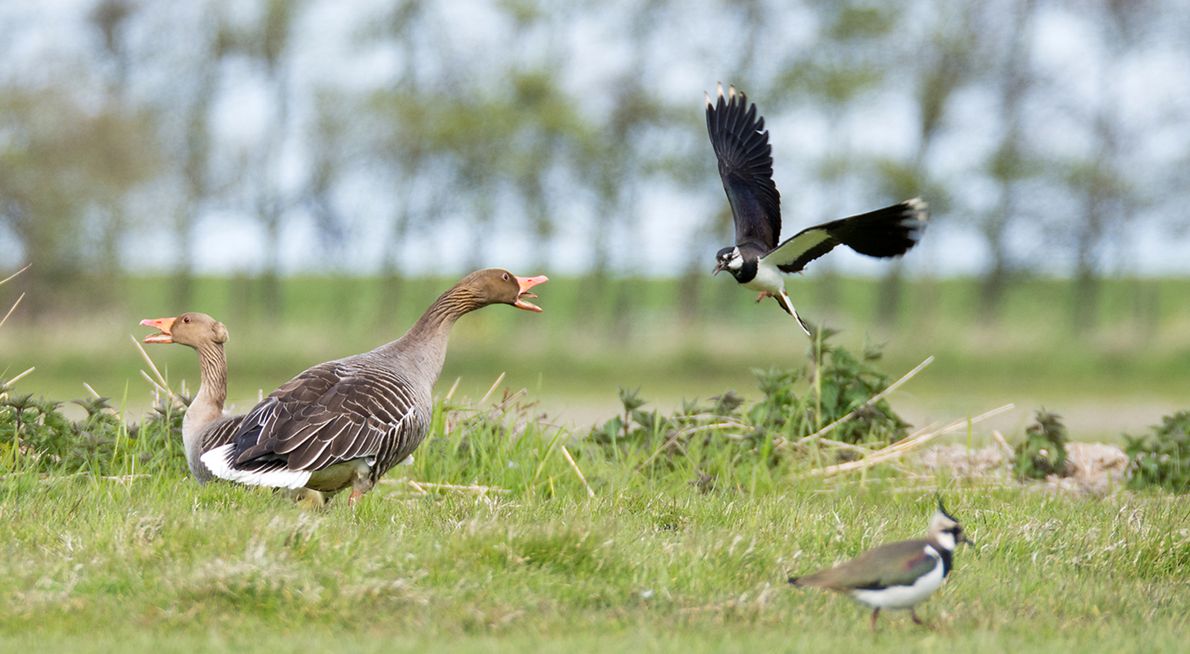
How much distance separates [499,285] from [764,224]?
188 centimetres

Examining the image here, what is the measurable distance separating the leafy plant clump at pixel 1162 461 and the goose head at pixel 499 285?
528 cm

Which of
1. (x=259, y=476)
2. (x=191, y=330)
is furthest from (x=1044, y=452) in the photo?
(x=191, y=330)

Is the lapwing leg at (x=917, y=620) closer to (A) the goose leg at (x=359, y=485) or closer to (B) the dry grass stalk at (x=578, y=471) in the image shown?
(B) the dry grass stalk at (x=578, y=471)

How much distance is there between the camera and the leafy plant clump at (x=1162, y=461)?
32.5 feet

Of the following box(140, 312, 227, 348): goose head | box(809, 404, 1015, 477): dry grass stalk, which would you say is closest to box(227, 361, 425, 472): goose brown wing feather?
box(140, 312, 227, 348): goose head

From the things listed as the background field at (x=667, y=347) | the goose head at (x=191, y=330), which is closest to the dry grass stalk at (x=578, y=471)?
the goose head at (x=191, y=330)

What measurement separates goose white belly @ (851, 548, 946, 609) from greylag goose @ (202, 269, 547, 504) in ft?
10.1

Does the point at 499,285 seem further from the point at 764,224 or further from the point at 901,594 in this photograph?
the point at 901,594

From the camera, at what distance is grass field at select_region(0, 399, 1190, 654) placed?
4805 millimetres

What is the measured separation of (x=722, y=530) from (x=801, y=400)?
12.0 ft

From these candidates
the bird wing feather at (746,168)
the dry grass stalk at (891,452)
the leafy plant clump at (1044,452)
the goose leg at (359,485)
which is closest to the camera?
the goose leg at (359,485)

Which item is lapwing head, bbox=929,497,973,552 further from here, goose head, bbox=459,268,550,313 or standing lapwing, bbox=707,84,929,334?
goose head, bbox=459,268,550,313

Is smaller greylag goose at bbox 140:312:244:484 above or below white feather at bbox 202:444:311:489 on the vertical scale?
above

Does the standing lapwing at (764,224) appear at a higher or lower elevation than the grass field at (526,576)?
higher
